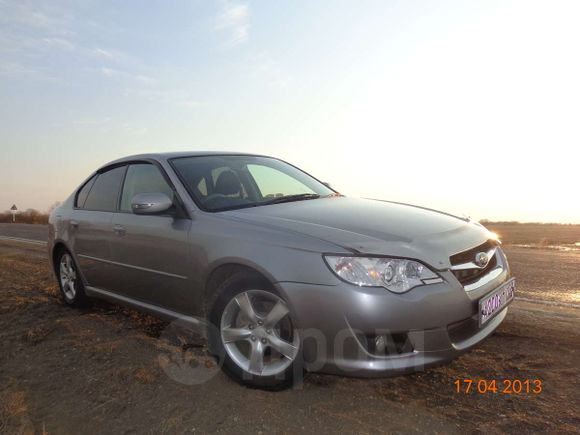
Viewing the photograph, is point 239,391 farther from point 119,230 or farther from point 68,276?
point 68,276

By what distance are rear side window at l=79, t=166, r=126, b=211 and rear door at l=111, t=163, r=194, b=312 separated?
15 cm

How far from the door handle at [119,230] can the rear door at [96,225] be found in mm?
79

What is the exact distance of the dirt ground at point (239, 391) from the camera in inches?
99.7

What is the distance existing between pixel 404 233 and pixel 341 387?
100cm

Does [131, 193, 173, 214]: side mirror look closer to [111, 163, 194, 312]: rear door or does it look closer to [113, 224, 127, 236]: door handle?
[111, 163, 194, 312]: rear door

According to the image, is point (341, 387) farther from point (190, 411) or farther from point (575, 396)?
point (575, 396)

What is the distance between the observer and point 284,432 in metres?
2.45

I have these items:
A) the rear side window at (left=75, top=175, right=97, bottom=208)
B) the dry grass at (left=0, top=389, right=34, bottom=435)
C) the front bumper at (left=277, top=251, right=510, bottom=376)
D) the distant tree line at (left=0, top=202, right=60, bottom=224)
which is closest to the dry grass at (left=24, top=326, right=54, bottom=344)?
the dry grass at (left=0, top=389, right=34, bottom=435)

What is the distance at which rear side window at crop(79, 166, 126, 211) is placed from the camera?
4543 mm

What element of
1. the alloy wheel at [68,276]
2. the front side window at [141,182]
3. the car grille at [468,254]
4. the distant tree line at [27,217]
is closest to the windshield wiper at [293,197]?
the front side window at [141,182]

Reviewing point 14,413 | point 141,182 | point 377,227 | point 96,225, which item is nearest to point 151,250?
point 141,182

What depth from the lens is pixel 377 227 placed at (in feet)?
9.85

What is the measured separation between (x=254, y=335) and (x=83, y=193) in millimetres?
3069

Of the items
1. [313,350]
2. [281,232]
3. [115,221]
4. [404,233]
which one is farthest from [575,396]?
[115,221]
